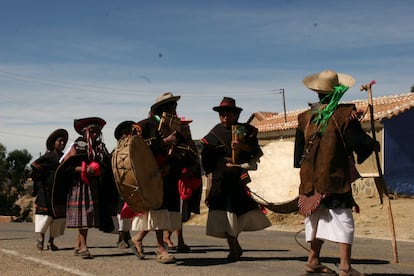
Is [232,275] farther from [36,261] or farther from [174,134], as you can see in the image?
[36,261]

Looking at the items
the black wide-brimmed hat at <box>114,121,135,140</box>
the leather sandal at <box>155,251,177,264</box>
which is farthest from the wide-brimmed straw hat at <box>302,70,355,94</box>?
the black wide-brimmed hat at <box>114,121,135,140</box>

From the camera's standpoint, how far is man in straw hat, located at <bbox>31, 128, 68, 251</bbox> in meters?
10.5

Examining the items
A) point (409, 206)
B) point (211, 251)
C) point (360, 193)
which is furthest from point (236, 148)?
point (360, 193)

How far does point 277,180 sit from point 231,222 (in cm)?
97

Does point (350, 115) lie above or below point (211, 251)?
above

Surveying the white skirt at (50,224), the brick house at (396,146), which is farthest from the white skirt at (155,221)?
the brick house at (396,146)

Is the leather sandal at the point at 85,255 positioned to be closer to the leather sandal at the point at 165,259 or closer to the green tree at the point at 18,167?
the leather sandal at the point at 165,259

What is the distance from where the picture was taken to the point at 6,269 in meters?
7.55

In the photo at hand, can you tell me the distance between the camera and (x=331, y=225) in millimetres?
6355

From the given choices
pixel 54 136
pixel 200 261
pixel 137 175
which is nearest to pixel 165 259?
pixel 200 261

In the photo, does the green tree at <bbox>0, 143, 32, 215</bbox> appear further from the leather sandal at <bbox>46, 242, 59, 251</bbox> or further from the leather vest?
the leather vest

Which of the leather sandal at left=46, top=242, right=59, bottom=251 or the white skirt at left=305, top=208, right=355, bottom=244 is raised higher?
the white skirt at left=305, top=208, right=355, bottom=244

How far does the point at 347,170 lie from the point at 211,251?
4.12 metres

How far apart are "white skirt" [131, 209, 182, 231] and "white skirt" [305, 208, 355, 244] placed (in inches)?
80.9
